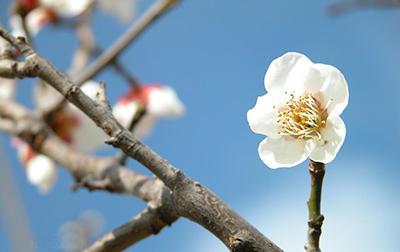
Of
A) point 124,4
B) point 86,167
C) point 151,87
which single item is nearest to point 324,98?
point 86,167

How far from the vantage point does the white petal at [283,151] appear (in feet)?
2.11

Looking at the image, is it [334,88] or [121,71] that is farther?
[121,71]

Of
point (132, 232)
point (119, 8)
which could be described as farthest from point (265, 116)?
point (119, 8)

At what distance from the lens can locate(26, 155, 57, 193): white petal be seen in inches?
62.3

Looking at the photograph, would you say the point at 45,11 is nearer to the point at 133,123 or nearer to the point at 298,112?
the point at 133,123

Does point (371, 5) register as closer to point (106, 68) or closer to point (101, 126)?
point (106, 68)

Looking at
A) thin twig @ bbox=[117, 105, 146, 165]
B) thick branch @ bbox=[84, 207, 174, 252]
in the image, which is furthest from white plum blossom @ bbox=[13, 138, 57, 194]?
thick branch @ bbox=[84, 207, 174, 252]

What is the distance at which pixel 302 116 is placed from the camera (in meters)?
0.68

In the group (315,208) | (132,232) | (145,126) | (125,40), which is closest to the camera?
(315,208)

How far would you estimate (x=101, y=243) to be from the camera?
729 millimetres

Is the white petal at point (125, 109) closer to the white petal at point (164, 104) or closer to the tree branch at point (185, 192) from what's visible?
the white petal at point (164, 104)

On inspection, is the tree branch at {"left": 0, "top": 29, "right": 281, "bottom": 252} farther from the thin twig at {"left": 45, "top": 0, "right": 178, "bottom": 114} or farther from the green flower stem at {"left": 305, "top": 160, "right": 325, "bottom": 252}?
the thin twig at {"left": 45, "top": 0, "right": 178, "bottom": 114}

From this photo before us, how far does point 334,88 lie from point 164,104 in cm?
109

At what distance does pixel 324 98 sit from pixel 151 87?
1.12 metres
